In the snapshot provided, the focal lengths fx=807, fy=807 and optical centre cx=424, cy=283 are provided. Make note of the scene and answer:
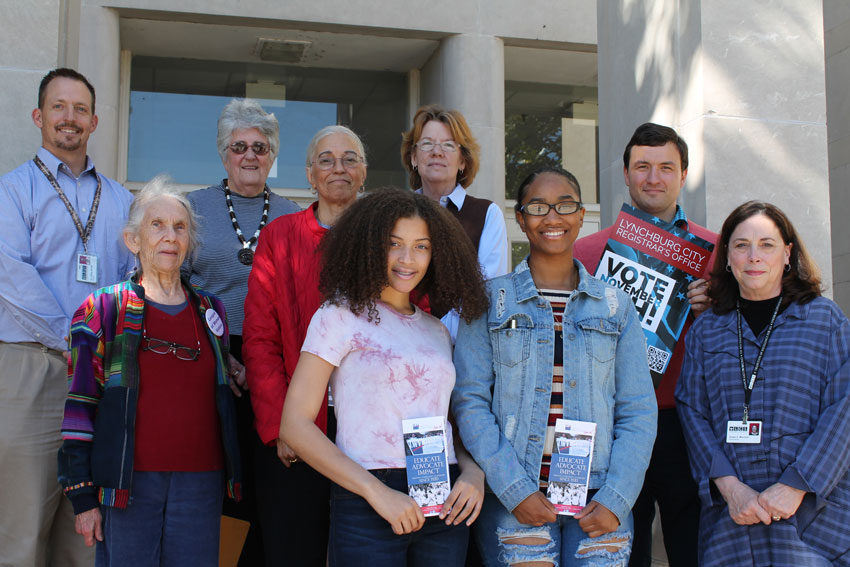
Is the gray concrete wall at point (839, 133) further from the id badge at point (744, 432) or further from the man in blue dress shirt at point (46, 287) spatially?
the man in blue dress shirt at point (46, 287)

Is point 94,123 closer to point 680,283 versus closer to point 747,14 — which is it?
point 680,283

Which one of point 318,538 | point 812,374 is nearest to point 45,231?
point 318,538

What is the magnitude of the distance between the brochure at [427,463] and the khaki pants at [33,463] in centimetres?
187

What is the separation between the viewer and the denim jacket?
2.79m

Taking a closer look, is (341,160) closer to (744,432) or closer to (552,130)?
(744,432)

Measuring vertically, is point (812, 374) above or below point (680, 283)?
below

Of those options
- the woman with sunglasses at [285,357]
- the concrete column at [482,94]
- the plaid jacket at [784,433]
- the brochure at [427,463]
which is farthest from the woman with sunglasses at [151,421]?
the concrete column at [482,94]

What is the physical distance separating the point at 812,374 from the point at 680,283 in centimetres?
70

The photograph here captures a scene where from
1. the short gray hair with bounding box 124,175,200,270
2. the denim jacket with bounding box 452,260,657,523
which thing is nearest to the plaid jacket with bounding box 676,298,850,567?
the denim jacket with bounding box 452,260,657,523

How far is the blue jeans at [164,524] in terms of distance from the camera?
9.68ft

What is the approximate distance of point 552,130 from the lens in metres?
10.3

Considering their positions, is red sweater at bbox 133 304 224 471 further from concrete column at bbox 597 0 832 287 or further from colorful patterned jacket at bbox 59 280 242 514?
concrete column at bbox 597 0 832 287

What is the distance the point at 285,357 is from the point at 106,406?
70 centimetres

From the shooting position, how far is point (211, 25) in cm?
887
